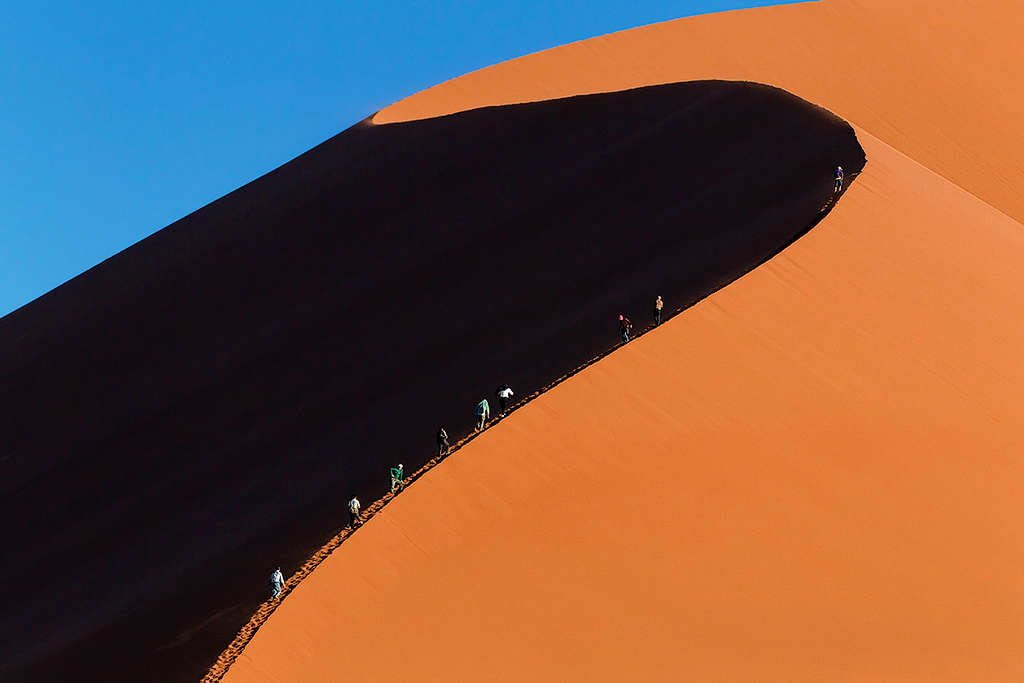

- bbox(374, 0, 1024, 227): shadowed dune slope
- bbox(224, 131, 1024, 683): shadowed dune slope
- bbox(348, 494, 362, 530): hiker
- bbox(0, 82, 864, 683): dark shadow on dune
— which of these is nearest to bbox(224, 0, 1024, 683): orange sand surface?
bbox(224, 131, 1024, 683): shadowed dune slope

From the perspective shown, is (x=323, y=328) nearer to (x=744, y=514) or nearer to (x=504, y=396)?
(x=504, y=396)

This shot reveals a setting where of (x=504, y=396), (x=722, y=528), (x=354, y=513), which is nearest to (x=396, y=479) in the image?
(x=354, y=513)

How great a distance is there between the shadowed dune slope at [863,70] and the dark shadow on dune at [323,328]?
278 centimetres

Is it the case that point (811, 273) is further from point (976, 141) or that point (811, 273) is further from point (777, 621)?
point (976, 141)

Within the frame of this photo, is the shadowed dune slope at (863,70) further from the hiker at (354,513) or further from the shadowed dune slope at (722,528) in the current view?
the hiker at (354,513)

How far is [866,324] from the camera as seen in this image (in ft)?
43.2

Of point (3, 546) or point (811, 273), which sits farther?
point (3, 546)

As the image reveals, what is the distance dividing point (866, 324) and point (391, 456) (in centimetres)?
664

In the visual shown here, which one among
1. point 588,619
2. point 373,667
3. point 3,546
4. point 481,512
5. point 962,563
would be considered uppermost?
point 3,546

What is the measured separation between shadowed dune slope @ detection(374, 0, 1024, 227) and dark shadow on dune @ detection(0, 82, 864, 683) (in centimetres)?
278

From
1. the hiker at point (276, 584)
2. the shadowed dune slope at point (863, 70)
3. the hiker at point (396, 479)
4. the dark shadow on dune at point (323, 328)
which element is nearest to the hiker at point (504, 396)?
the dark shadow on dune at point (323, 328)

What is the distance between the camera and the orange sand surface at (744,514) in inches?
364

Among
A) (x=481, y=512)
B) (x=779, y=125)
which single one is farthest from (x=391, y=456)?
(x=779, y=125)

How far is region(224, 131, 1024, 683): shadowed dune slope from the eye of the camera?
30.2 feet
